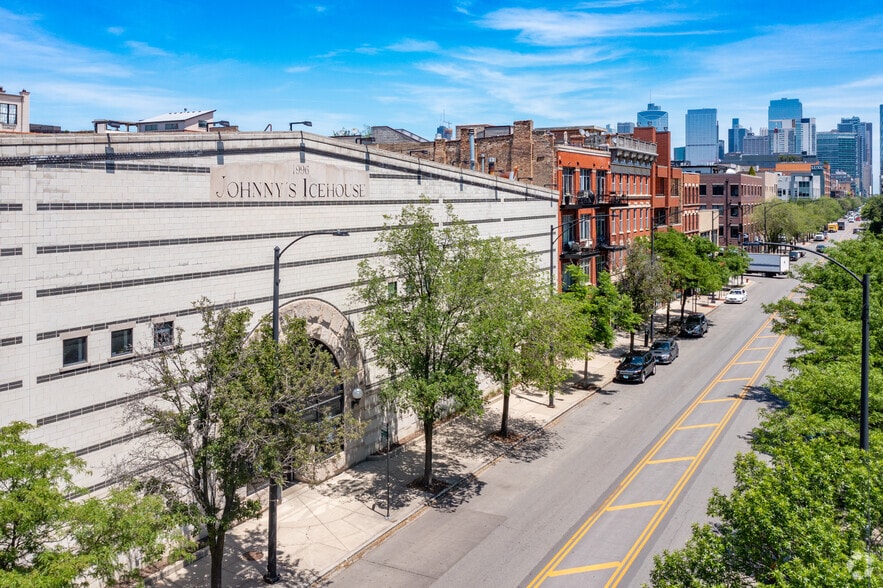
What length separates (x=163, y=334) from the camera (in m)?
18.4

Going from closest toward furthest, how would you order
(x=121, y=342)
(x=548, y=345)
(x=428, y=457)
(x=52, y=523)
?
(x=52, y=523) → (x=121, y=342) → (x=428, y=457) → (x=548, y=345)

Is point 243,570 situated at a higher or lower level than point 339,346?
lower

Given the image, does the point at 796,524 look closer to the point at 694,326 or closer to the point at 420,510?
the point at 420,510

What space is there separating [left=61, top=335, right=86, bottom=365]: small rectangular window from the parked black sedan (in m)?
35.1

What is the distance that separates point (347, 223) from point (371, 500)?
1018 centimetres

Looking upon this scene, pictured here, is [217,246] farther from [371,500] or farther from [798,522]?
[798,522]

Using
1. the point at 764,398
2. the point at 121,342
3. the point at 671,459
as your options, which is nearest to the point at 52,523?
the point at 121,342

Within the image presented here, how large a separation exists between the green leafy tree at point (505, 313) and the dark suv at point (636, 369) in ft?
39.4

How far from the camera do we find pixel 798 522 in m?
10.4

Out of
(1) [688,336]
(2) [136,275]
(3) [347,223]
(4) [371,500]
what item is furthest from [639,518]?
(1) [688,336]

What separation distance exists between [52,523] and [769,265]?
3720 inches

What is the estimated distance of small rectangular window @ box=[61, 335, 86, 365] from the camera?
17.5 m

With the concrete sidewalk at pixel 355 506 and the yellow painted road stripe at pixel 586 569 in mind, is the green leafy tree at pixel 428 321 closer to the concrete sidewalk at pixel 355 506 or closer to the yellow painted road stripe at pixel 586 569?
the concrete sidewalk at pixel 355 506

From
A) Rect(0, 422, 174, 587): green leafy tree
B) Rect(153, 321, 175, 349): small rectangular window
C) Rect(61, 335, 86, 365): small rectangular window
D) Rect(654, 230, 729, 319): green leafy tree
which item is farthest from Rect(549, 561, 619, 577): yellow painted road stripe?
Rect(654, 230, 729, 319): green leafy tree
